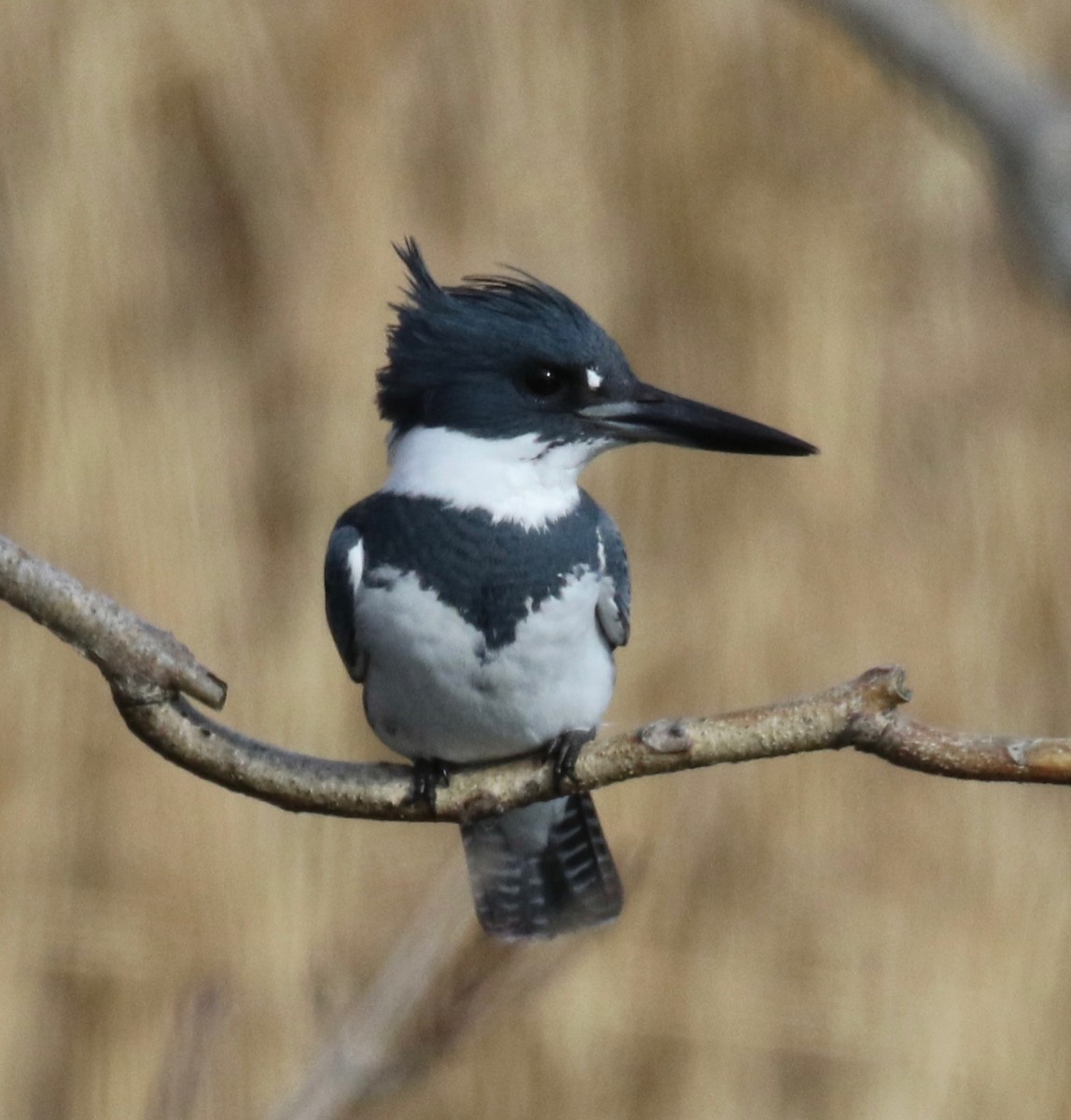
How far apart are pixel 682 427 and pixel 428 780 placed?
50 cm

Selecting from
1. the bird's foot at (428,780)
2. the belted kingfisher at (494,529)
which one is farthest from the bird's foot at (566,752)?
the bird's foot at (428,780)

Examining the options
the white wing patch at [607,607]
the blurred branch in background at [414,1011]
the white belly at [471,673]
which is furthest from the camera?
the white wing patch at [607,607]

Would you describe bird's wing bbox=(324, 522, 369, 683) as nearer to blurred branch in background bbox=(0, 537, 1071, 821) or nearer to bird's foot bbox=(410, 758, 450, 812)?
bird's foot bbox=(410, 758, 450, 812)

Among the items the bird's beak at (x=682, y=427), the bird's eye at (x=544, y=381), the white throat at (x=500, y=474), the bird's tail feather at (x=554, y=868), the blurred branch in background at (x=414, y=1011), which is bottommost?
the blurred branch in background at (x=414, y=1011)

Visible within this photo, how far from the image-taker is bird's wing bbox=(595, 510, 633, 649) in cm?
196

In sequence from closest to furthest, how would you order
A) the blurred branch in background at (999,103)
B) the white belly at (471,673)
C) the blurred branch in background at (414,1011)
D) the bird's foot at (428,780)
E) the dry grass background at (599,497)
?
1. the blurred branch in background at (414,1011)
2. the bird's foot at (428,780)
3. the blurred branch in background at (999,103)
4. the white belly at (471,673)
5. the dry grass background at (599,497)

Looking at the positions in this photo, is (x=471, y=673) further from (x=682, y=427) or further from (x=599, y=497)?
(x=599, y=497)

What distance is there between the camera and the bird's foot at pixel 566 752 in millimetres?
1605

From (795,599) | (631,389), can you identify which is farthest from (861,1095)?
(631,389)

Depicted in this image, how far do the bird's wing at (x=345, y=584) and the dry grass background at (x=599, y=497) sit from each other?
1167mm

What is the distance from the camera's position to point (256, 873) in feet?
10.2

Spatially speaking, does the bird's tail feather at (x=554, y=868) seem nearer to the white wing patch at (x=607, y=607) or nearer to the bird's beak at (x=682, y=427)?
the white wing patch at (x=607, y=607)

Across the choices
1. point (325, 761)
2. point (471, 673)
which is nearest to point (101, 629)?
point (325, 761)

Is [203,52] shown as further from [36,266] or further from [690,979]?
[690,979]
